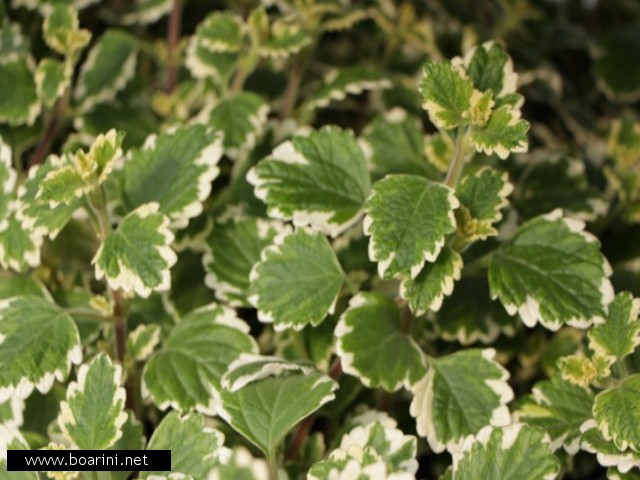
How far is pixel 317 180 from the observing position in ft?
3.92

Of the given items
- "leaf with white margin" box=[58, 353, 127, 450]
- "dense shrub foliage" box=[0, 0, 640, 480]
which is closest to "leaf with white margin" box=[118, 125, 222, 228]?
"dense shrub foliage" box=[0, 0, 640, 480]

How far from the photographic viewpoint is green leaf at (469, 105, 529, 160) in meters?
1.01

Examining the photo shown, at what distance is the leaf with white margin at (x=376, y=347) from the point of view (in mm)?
1076

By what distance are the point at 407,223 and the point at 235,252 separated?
0.36m

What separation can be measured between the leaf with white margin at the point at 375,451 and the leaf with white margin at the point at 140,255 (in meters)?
0.28

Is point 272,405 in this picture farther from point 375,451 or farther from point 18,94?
point 18,94

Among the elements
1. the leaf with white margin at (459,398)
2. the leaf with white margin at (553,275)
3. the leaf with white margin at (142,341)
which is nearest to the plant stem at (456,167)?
the leaf with white margin at (553,275)

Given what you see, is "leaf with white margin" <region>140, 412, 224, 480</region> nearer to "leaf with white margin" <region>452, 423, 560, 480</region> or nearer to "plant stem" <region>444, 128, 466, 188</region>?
"leaf with white margin" <region>452, 423, 560, 480</region>

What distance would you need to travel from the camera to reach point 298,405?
1.00 meters

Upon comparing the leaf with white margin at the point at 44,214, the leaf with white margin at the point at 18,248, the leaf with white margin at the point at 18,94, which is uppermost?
the leaf with white margin at the point at 18,94

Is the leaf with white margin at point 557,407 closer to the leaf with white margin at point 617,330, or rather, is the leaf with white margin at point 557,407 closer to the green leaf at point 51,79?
the leaf with white margin at point 617,330

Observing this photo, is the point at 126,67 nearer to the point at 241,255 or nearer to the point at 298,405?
the point at 241,255

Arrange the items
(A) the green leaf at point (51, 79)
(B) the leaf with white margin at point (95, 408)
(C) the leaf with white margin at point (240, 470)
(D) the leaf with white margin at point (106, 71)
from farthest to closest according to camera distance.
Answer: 1. (D) the leaf with white margin at point (106, 71)
2. (A) the green leaf at point (51, 79)
3. (B) the leaf with white margin at point (95, 408)
4. (C) the leaf with white margin at point (240, 470)

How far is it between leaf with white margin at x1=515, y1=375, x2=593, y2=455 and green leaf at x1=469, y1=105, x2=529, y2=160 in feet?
1.02
